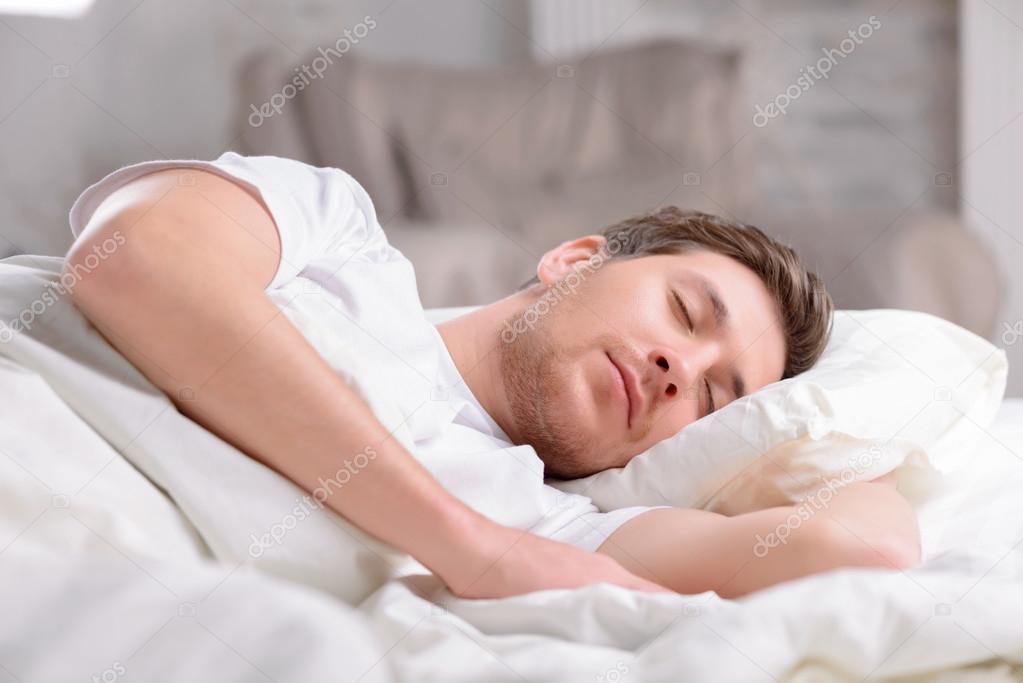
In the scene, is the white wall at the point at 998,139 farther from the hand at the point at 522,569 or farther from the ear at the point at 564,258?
the hand at the point at 522,569

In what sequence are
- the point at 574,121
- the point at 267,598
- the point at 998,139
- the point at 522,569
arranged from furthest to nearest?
1. the point at 998,139
2. the point at 574,121
3. the point at 522,569
4. the point at 267,598

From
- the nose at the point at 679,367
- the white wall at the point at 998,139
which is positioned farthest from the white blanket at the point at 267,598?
the white wall at the point at 998,139

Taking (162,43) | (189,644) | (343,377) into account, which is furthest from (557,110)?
(189,644)

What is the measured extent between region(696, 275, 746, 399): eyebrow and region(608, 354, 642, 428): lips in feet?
0.42

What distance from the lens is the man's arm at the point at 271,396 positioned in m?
0.79

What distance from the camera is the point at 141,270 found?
0.83m

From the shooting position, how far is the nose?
3.58ft

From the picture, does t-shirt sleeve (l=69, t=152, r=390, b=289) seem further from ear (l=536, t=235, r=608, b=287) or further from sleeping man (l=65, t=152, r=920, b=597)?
ear (l=536, t=235, r=608, b=287)

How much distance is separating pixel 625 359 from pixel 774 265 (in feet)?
1.01

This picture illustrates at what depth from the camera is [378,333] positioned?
1.02 meters

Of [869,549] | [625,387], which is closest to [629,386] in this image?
[625,387]

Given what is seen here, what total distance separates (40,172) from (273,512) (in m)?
2.18

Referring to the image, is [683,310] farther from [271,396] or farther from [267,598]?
[267,598]

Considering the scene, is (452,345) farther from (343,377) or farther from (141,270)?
(141,270)
